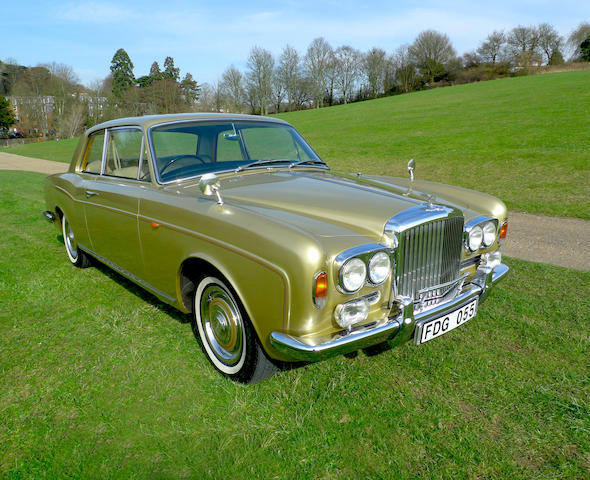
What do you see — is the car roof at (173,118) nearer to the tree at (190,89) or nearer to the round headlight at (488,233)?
the round headlight at (488,233)

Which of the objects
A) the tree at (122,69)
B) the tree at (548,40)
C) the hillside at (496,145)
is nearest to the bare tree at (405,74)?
the tree at (548,40)

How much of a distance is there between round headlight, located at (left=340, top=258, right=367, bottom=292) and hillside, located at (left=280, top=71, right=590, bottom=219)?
23.1ft

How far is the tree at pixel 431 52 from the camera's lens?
63.2 meters

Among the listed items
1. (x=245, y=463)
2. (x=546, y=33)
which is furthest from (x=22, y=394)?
(x=546, y=33)

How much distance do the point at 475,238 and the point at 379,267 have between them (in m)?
1.06

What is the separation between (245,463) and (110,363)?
4.72ft

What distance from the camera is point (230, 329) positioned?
2.77 m

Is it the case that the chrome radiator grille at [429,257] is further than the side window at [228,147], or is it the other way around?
the side window at [228,147]

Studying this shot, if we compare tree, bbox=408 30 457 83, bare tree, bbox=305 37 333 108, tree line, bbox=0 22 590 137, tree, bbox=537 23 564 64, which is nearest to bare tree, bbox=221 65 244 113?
tree line, bbox=0 22 590 137

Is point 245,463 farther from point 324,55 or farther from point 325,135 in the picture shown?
point 324,55

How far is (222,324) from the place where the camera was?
2.83 m

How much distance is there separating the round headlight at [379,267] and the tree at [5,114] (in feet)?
232

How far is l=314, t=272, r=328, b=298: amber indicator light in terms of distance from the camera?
86.0 inches

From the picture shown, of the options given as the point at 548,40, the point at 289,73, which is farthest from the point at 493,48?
the point at 289,73
